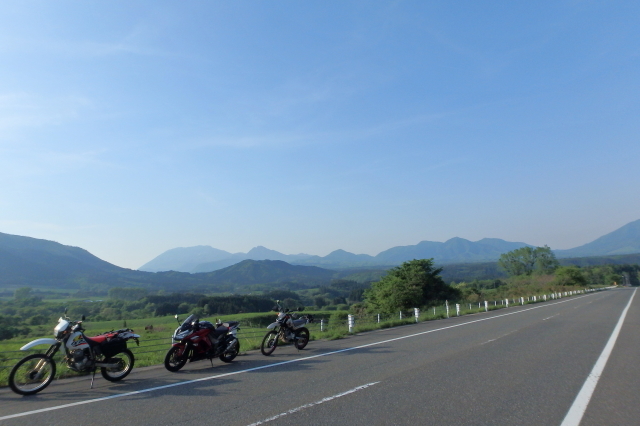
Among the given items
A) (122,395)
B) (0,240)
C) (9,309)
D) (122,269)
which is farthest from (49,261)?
(122,395)

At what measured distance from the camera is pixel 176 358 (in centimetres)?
820

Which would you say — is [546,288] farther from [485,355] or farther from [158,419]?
[158,419]

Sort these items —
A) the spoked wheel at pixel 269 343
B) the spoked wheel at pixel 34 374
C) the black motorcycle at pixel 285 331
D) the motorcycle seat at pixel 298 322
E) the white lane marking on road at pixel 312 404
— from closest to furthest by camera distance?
1. the white lane marking on road at pixel 312 404
2. the spoked wheel at pixel 34 374
3. the spoked wheel at pixel 269 343
4. the black motorcycle at pixel 285 331
5. the motorcycle seat at pixel 298 322

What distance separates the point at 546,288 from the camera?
7762 cm

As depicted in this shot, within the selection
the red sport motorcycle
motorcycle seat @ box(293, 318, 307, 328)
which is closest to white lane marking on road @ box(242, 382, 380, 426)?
the red sport motorcycle

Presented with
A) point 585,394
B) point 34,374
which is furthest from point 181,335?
point 585,394

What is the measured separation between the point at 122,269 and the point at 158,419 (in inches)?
7259

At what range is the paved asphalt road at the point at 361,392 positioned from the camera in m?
5.05

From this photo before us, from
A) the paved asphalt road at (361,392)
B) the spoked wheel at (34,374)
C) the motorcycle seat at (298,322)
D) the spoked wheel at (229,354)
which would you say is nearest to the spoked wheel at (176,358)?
the paved asphalt road at (361,392)

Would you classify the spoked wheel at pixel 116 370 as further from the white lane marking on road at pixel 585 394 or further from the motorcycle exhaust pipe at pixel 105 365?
the white lane marking on road at pixel 585 394

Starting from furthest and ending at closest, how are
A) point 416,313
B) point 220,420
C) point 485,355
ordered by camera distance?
1. point 416,313
2. point 485,355
3. point 220,420

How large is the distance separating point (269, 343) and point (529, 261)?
12667 cm

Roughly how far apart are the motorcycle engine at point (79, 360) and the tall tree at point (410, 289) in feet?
142

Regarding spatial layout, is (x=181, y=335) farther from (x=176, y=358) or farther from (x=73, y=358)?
(x=73, y=358)
